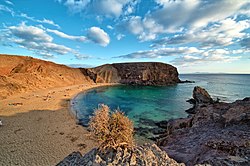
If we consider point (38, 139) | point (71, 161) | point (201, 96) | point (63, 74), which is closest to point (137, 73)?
point (63, 74)

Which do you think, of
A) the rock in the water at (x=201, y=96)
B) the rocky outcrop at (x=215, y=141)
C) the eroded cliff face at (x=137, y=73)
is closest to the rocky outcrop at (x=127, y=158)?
the rocky outcrop at (x=215, y=141)

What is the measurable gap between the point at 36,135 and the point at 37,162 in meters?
5.91

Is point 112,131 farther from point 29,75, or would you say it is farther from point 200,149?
point 29,75

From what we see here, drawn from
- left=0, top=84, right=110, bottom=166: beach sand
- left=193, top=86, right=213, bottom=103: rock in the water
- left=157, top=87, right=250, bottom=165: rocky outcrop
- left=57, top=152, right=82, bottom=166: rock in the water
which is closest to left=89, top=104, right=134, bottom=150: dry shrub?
left=57, top=152, right=82, bottom=166: rock in the water

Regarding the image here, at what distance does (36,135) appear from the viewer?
18.4 meters

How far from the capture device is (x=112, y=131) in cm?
592

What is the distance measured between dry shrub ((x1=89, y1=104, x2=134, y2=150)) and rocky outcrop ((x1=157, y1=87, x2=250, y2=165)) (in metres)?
3.75

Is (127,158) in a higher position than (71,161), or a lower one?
higher

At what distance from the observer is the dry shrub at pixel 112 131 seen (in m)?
5.91

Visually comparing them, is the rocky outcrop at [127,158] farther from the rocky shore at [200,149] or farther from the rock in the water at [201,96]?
the rock in the water at [201,96]

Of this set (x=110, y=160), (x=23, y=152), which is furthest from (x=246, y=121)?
(x=23, y=152)

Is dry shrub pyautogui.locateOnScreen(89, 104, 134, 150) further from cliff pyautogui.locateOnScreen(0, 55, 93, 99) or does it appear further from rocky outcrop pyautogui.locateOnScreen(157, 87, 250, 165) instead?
cliff pyautogui.locateOnScreen(0, 55, 93, 99)

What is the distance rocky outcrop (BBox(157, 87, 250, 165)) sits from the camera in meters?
7.74

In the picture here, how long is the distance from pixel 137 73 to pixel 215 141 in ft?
283
